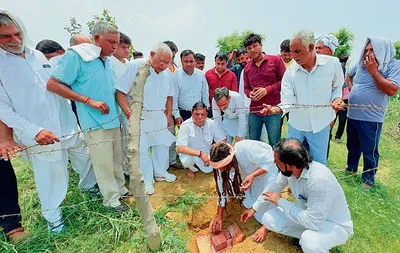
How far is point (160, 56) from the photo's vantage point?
2.93 metres

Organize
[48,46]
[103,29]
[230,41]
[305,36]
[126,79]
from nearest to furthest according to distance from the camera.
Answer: [305,36] → [103,29] → [126,79] → [48,46] → [230,41]

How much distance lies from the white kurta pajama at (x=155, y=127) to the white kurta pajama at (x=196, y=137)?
0.27m

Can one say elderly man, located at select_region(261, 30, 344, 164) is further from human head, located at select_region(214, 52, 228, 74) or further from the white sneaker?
the white sneaker

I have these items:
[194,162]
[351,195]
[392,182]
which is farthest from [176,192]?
[392,182]

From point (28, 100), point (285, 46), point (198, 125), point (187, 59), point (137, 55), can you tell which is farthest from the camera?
point (137, 55)

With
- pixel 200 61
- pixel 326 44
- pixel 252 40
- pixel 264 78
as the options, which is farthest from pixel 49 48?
pixel 326 44

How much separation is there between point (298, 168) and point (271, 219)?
67 centimetres

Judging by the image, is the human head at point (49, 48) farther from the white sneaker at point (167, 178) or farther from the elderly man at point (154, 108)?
the white sneaker at point (167, 178)

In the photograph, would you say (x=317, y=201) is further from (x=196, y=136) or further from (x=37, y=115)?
(x=37, y=115)

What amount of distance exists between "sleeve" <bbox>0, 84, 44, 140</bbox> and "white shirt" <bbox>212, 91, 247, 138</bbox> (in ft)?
7.73

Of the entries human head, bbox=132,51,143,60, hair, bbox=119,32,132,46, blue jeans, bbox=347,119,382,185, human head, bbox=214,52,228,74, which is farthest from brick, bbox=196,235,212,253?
human head, bbox=132,51,143,60

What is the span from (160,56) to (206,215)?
2117 millimetres

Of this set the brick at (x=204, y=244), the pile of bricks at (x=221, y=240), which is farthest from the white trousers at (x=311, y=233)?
the brick at (x=204, y=244)

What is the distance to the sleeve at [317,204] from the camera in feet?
6.74
